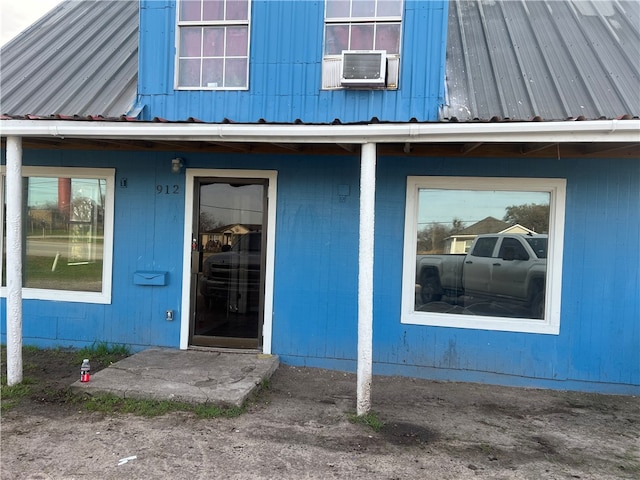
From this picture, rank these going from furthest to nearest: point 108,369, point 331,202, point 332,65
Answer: point 331,202
point 332,65
point 108,369

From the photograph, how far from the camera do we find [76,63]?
641 centimetres

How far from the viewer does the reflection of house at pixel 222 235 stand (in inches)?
235

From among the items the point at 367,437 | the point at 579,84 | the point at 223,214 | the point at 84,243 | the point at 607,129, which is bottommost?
the point at 367,437

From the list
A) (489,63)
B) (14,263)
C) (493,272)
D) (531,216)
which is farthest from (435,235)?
(14,263)

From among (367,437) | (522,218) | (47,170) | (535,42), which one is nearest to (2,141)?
(47,170)

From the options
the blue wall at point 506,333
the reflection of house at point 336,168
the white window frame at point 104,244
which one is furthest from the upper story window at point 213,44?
the white window frame at point 104,244

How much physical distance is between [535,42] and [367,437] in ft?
17.4

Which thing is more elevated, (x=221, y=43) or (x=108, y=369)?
(x=221, y=43)

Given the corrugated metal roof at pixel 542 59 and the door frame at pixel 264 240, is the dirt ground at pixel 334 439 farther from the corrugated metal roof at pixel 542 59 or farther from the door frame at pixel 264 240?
the corrugated metal roof at pixel 542 59

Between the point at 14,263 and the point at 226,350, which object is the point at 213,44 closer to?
the point at 14,263

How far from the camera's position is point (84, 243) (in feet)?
20.8

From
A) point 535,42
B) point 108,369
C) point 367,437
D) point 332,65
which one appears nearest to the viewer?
point 367,437

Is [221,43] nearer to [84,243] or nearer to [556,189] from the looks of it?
[84,243]

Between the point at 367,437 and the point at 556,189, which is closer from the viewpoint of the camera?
the point at 367,437
